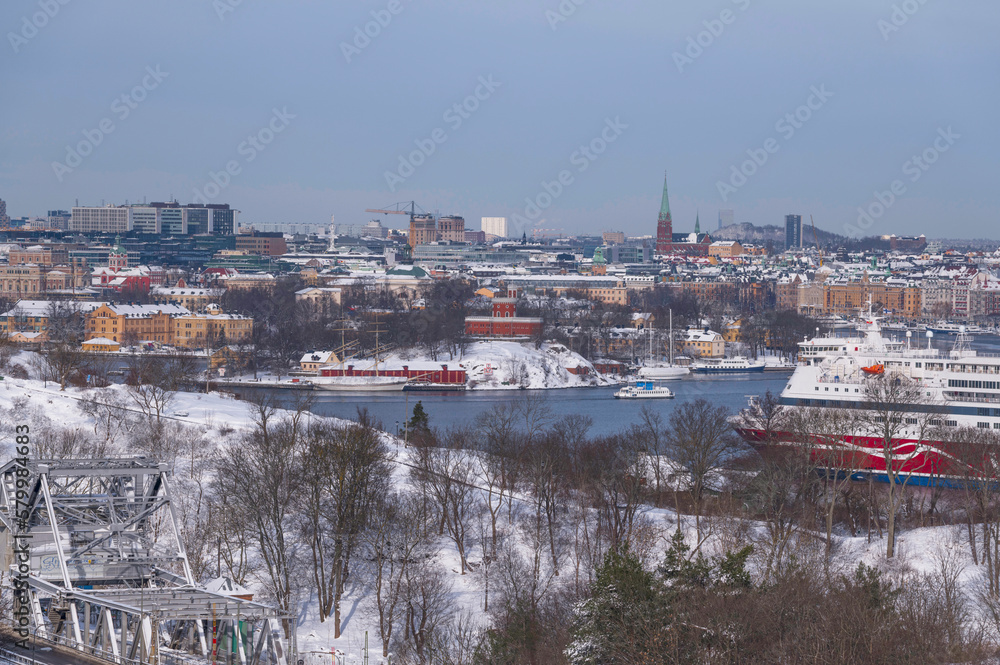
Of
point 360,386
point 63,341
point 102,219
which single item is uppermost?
point 102,219

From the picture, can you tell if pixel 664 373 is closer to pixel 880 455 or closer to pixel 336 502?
pixel 880 455

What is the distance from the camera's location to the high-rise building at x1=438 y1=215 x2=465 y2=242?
119 metres

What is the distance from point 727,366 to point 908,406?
22.8 meters

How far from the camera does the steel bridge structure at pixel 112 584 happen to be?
7.42m

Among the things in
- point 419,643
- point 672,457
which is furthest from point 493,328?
point 419,643

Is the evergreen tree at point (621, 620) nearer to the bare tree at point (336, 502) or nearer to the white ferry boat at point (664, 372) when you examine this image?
the bare tree at point (336, 502)

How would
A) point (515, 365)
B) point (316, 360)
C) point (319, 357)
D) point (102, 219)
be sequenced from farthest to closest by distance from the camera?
1. point (102, 219)
2. point (319, 357)
3. point (316, 360)
4. point (515, 365)

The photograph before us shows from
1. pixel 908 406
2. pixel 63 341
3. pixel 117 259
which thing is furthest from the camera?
pixel 117 259

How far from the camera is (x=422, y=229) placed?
11306 cm

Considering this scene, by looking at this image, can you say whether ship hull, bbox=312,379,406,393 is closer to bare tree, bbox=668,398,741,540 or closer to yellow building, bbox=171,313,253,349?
yellow building, bbox=171,313,253,349

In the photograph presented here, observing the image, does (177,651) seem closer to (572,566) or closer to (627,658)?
(627,658)

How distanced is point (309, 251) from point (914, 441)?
84.8 metres

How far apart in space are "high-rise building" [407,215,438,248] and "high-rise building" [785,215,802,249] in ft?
144

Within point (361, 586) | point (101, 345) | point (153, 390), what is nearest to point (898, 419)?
point (361, 586)
